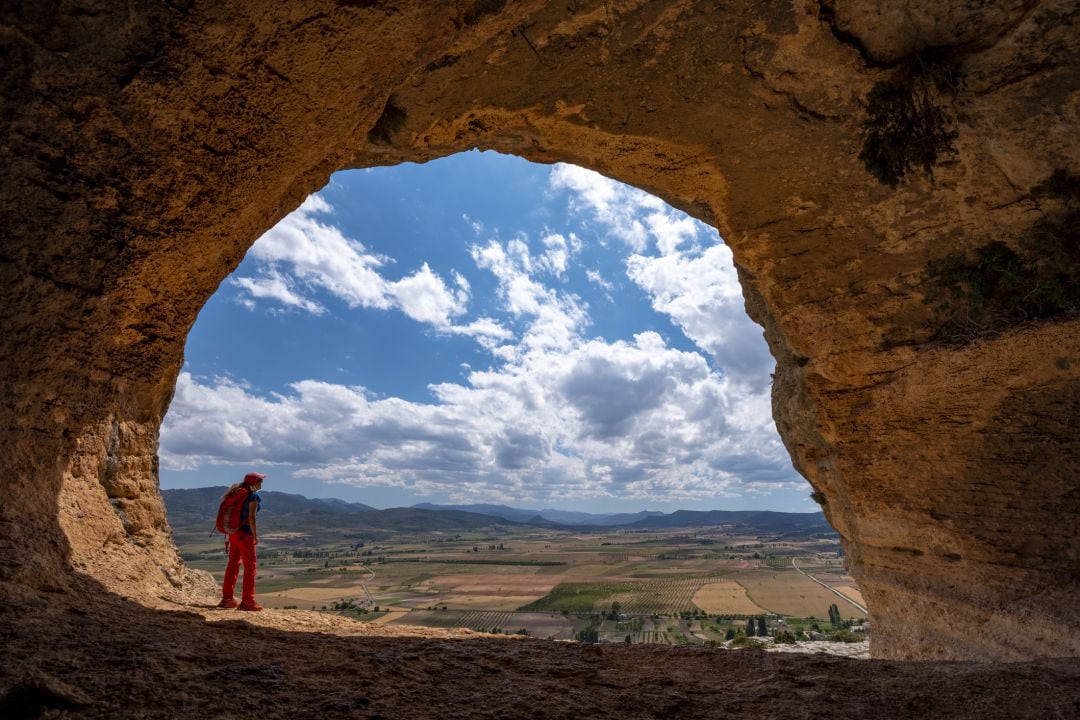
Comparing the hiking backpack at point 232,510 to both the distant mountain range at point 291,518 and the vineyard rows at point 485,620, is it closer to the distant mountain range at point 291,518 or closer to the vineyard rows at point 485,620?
the vineyard rows at point 485,620

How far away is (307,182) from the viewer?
21.4 feet

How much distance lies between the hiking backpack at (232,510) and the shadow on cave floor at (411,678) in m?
2.81

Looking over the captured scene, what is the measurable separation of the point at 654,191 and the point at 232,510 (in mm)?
8308

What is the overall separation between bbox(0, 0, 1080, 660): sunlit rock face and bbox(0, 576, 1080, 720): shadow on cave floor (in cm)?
108

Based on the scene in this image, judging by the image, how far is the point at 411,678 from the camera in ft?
11.7

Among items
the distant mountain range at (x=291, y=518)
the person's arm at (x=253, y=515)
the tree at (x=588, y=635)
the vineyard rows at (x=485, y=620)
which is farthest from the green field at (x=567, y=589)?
the distant mountain range at (x=291, y=518)

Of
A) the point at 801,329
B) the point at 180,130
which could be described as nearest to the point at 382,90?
the point at 180,130

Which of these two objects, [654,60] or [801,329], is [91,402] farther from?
[801,329]

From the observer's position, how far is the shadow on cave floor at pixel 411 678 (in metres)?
2.65

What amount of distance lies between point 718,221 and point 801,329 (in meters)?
2.35

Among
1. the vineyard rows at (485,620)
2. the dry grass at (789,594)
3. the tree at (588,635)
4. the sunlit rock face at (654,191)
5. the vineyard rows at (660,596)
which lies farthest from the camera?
the vineyard rows at (660,596)

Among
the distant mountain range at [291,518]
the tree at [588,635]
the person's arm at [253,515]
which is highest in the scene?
the person's arm at [253,515]

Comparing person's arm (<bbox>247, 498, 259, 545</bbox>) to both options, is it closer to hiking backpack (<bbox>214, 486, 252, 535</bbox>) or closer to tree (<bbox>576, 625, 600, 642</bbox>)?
Result: hiking backpack (<bbox>214, 486, 252, 535</bbox>)

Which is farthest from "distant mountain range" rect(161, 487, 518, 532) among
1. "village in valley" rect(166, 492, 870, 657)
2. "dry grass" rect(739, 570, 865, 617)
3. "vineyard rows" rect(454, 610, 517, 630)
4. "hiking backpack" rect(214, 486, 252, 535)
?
"hiking backpack" rect(214, 486, 252, 535)
